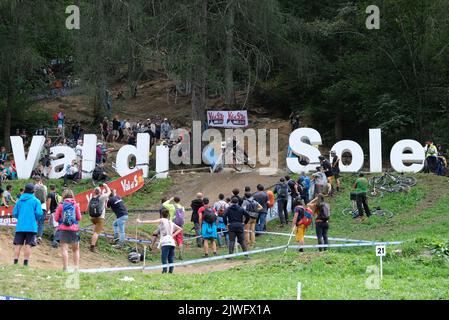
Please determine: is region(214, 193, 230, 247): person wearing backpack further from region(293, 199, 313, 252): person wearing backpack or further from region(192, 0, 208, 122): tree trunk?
region(192, 0, 208, 122): tree trunk

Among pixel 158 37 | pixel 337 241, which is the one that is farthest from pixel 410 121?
pixel 337 241

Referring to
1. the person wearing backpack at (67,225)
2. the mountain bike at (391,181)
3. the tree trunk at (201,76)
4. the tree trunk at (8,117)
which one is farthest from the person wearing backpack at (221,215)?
the tree trunk at (8,117)

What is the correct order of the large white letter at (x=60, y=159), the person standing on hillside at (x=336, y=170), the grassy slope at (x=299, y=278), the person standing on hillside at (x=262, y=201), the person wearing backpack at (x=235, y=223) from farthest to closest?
the large white letter at (x=60, y=159), the person standing on hillside at (x=336, y=170), the person standing on hillside at (x=262, y=201), the person wearing backpack at (x=235, y=223), the grassy slope at (x=299, y=278)

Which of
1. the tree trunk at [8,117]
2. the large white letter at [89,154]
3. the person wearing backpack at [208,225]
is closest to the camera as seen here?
the person wearing backpack at [208,225]

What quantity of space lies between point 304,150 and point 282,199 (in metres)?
6.88

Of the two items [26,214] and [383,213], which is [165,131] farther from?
[26,214]

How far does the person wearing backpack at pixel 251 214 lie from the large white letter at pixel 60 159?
14.0m

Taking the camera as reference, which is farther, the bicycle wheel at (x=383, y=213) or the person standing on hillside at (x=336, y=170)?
the person standing on hillside at (x=336, y=170)

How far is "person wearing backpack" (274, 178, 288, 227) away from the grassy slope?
1.62m

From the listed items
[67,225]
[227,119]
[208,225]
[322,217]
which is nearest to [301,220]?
[322,217]

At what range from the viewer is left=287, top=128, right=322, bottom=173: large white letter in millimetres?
36812

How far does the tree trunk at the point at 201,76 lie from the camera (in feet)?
Answer: 136

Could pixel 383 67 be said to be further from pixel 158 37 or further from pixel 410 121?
pixel 158 37

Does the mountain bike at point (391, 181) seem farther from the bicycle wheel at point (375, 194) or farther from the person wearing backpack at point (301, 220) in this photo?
the person wearing backpack at point (301, 220)
